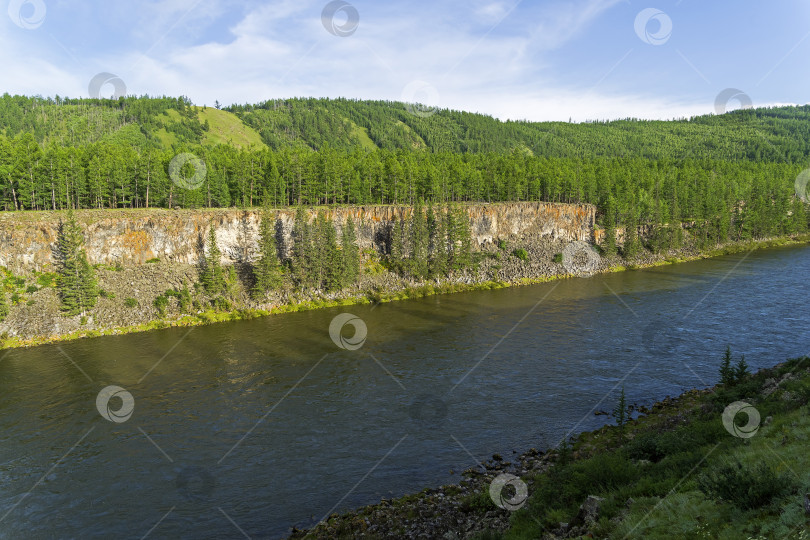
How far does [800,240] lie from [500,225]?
101704 millimetres

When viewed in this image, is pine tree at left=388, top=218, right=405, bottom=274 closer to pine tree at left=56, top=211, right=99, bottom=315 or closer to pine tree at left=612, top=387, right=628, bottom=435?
pine tree at left=56, top=211, right=99, bottom=315

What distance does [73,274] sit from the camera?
62719 mm

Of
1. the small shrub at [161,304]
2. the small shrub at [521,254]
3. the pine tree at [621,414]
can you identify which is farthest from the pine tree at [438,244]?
the pine tree at [621,414]

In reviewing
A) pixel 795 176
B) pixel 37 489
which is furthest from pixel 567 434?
pixel 795 176

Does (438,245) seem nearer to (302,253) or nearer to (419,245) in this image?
(419,245)

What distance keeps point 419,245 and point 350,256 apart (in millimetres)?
14176

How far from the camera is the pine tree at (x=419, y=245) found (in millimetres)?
87188

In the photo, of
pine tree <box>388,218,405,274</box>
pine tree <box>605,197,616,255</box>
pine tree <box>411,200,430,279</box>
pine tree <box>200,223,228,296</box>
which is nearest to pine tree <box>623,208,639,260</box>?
pine tree <box>605,197,616,255</box>

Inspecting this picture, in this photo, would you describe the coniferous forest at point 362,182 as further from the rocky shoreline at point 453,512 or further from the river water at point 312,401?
the rocky shoreline at point 453,512

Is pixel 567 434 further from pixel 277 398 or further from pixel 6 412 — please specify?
pixel 6 412

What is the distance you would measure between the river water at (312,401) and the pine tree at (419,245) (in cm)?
1714

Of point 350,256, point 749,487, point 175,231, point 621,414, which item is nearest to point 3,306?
point 175,231

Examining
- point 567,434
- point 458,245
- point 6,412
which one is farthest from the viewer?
point 458,245

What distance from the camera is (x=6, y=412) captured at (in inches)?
1501
